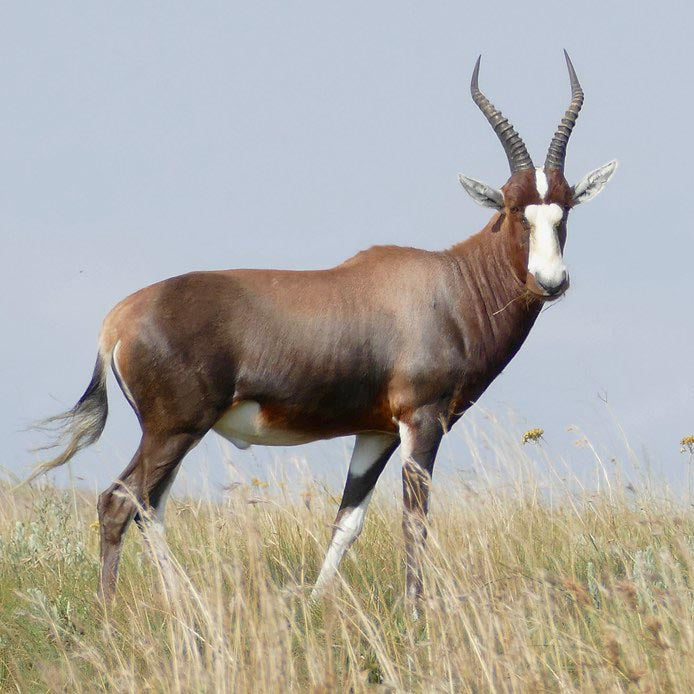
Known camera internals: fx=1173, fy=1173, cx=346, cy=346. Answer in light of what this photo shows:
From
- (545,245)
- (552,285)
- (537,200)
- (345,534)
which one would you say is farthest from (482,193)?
(345,534)

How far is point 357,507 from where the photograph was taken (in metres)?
7.91

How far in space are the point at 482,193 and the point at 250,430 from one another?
2.26 m

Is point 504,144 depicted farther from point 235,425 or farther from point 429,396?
point 235,425

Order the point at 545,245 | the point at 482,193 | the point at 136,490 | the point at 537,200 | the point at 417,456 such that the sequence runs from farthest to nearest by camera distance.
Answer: the point at 482,193
the point at 537,200
the point at 545,245
the point at 417,456
the point at 136,490

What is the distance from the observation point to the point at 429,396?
7.51m

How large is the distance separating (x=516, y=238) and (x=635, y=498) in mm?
2491

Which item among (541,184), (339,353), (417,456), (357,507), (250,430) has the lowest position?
(357,507)

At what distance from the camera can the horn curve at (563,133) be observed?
834cm

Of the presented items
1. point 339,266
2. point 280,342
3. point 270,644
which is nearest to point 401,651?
point 270,644

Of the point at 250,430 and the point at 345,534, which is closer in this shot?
the point at 250,430

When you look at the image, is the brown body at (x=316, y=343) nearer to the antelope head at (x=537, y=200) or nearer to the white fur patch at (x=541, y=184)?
the antelope head at (x=537, y=200)

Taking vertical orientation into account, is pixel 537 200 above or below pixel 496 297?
above

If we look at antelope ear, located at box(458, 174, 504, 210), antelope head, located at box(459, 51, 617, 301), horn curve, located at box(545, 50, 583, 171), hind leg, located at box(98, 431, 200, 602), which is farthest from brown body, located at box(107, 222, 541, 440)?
horn curve, located at box(545, 50, 583, 171)

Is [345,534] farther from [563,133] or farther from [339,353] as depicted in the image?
[563,133]
